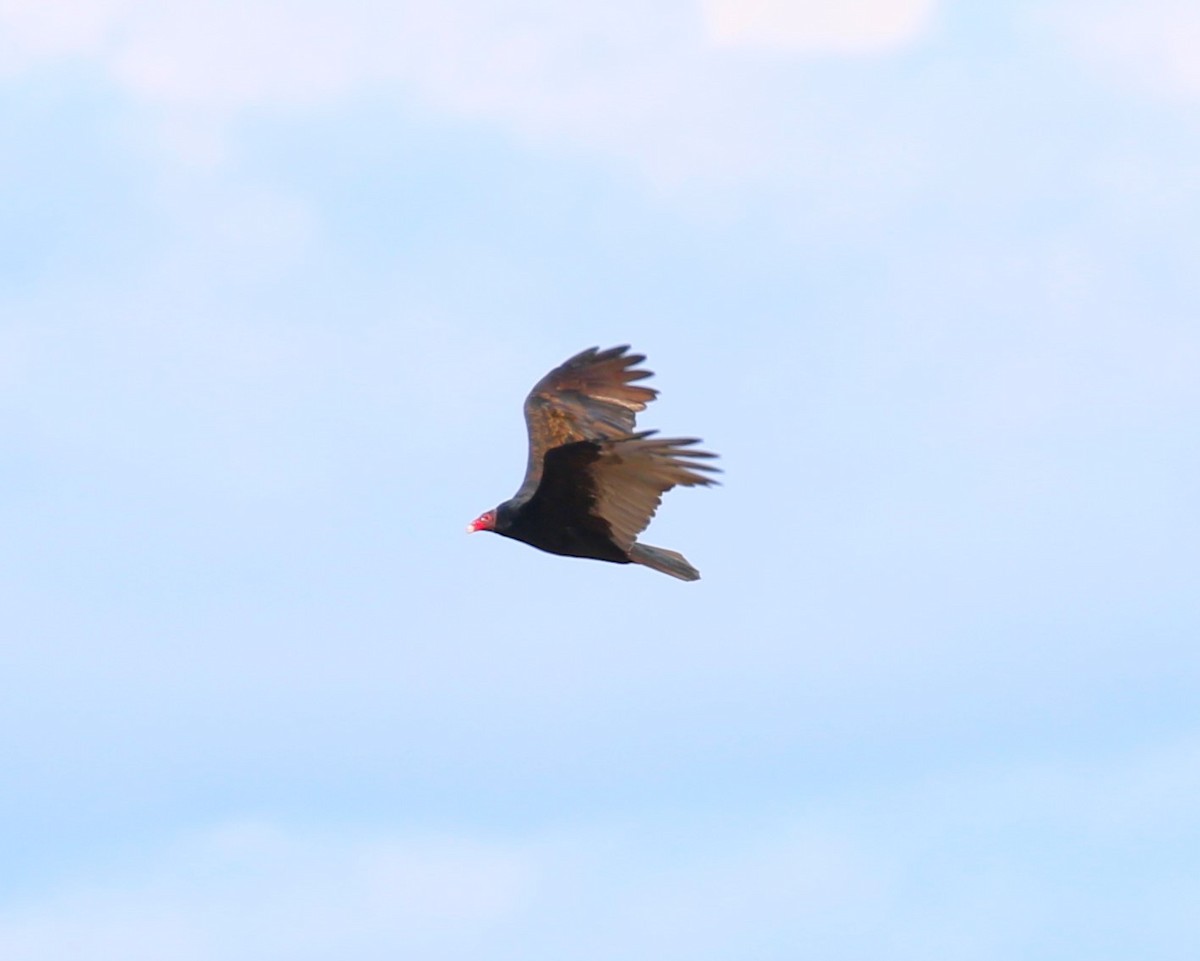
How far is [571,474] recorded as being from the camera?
1470 cm

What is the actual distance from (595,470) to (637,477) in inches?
13.3

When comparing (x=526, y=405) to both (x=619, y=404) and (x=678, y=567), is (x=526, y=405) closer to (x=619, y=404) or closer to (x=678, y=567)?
(x=619, y=404)

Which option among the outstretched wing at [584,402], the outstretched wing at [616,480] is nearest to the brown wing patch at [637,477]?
the outstretched wing at [616,480]

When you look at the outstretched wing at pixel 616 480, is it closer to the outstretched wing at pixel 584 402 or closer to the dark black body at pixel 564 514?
the dark black body at pixel 564 514

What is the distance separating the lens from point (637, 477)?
1466 centimetres

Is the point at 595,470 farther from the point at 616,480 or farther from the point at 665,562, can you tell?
the point at 665,562

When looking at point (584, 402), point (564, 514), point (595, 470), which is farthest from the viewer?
point (584, 402)

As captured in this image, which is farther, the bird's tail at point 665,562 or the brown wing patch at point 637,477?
the bird's tail at point 665,562

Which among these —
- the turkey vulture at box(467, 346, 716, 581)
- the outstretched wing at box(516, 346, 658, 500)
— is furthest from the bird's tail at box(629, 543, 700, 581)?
the outstretched wing at box(516, 346, 658, 500)

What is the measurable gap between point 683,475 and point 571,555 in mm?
1555

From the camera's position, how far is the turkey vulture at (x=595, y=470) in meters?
14.4

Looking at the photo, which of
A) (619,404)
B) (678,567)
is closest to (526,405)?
(619,404)

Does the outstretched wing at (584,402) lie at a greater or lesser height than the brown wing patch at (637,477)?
greater

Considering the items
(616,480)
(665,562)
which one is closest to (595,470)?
(616,480)
